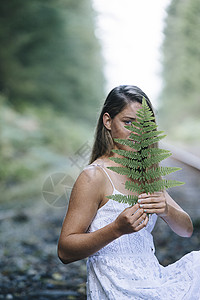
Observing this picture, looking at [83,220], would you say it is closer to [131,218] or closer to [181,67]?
[131,218]

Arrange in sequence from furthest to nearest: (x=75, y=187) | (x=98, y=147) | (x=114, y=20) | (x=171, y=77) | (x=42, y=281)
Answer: (x=171, y=77)
(x=114, y=20)
(x=42, y=281)
(x=98, y=147)
(x=75, y=187)

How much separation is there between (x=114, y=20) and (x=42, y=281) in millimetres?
25545

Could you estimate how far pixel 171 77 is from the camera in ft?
105

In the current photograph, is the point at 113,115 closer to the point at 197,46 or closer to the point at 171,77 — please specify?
the point at 197,46

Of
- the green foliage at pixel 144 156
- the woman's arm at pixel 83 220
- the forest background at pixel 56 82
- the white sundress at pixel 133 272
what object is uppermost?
the forest background at pixel 56 82

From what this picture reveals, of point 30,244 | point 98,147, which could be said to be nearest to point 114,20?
point 30,244

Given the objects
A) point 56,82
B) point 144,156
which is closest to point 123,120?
point 144,156

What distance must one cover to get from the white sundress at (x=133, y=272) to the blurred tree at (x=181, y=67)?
940 inches

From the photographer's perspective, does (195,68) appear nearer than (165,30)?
Yes

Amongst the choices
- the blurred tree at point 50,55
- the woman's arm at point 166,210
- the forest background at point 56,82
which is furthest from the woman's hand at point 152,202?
the blurred tree at point 50,55

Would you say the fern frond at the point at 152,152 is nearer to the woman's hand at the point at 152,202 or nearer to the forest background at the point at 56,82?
the woman's hand at the point at 152,202

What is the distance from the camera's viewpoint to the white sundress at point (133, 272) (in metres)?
1.63

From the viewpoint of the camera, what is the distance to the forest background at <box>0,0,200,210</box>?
1474 centimetres

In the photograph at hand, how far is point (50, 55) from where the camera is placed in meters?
22.7
